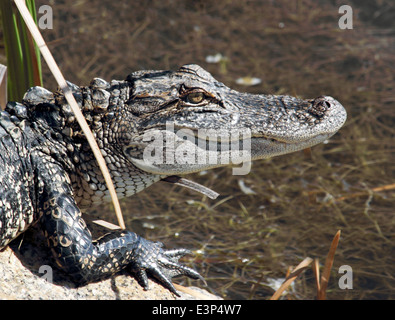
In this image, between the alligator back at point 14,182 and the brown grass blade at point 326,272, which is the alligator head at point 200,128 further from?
the brown grass blade at point 326,272

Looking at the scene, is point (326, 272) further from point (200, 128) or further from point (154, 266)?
point (200, 128)

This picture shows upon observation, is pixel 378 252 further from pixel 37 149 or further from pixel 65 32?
pixel 65 32

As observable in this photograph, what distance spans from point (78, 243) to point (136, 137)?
64 cm

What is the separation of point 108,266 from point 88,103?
2.92 feet

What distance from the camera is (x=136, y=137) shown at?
2941 millimetres

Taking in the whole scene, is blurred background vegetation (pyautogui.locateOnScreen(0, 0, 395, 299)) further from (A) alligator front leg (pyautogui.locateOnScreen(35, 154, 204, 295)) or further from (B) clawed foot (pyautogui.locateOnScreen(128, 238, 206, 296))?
(A) alligator front leg (pyautogui.locateOnScreen(35, 154, 204, 295))

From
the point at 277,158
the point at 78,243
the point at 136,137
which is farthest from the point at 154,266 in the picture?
the point at 277,158

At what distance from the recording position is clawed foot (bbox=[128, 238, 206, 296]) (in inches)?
114

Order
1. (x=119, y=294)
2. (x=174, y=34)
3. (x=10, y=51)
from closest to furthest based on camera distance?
(x=119, y=294) → (x=10, y=51) → (x=174, y=34)

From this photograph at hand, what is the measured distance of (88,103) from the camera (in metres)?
2.98

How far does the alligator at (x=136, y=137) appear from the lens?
9.29 ft

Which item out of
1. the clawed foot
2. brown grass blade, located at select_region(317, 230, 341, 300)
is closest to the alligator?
the clawed foot

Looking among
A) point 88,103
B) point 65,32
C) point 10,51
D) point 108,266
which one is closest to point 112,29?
point 65,32

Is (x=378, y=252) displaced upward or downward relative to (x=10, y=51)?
downward
